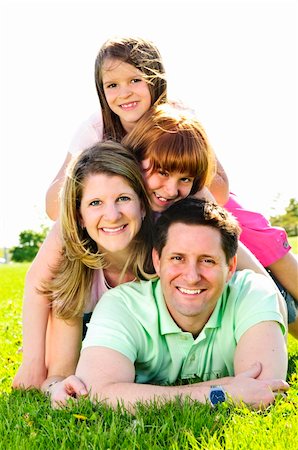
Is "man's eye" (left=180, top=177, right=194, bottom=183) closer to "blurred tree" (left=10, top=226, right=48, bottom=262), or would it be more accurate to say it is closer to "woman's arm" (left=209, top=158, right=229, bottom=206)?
"woman's arm" (left=209, top=158, right=229, bottom=206)

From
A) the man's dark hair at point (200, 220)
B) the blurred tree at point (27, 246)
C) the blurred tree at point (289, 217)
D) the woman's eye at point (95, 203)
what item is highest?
the woman's eye at point (95, 203)

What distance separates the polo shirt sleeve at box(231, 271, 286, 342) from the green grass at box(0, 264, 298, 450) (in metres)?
0.45

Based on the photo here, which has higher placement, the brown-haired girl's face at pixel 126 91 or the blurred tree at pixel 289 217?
the brown-haired girl's face at pixel 126 91

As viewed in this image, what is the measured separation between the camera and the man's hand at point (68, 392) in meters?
4.01

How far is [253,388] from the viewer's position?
3818mm

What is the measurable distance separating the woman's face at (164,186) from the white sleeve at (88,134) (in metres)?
0.76

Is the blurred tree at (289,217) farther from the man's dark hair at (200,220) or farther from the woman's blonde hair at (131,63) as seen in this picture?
the man's dark hair at (200,220)

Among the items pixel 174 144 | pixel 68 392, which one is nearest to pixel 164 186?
pixel 174 144

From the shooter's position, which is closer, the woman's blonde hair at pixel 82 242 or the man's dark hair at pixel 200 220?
the man's dark hair at pixel 200 220

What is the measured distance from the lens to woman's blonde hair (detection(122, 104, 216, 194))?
4.58 meters

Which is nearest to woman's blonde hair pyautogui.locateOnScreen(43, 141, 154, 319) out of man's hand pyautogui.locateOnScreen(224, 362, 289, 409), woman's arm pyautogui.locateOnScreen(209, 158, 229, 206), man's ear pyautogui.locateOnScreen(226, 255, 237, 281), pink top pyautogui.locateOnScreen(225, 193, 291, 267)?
man's ear pyautogui.locateOnScreen(226, 255, 237, 281)

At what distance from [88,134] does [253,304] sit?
6.31 ft

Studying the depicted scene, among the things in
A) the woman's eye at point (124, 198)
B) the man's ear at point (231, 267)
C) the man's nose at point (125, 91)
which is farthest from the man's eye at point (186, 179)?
the man's nose at point (125, 91)

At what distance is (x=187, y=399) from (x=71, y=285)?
130 cm
